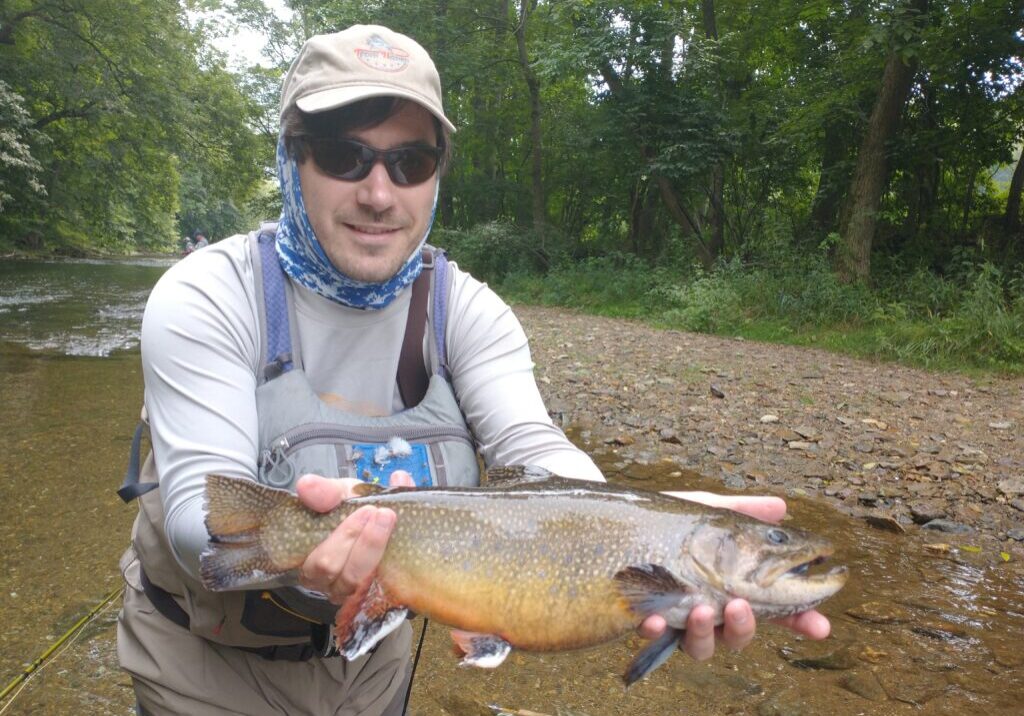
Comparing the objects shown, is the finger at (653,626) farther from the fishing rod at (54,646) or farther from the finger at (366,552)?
the fishing rod at (54,646)

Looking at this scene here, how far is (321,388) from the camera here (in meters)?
2.31

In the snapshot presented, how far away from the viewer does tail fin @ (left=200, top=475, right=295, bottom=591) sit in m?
1.80

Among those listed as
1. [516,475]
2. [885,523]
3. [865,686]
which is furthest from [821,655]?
[516,475]

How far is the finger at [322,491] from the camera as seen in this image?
6.05 feet

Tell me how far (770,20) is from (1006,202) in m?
6.59

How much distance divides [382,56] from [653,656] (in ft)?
6.36

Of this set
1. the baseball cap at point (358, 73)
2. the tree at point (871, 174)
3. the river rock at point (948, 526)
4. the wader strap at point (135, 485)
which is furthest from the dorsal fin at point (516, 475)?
the tree at point (871, 174)

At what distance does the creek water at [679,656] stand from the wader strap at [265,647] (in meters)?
0.91

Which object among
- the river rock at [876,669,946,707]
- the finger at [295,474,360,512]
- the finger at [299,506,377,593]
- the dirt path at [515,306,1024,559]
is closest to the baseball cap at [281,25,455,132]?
the finger at [295,474,360,512]

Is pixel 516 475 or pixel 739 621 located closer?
pixel 739 621

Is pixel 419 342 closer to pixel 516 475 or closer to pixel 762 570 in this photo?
pixel 516 475

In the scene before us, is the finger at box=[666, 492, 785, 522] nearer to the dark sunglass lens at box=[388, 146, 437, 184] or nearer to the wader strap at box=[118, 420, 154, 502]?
Result: the dark sunglass lens at box=[388, 146, 437, 184]

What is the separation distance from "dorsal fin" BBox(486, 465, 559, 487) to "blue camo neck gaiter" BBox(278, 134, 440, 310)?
2.20 feet

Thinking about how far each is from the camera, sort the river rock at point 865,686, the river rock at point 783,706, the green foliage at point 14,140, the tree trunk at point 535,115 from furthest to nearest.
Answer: the tree trunk at point 535,115 < the green foliage at point 14,140 < the river rock at point 865,686 < the river rock at point 783,706
